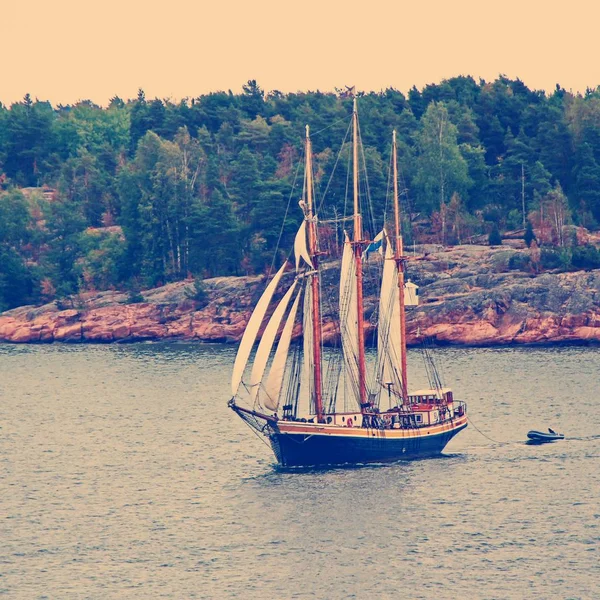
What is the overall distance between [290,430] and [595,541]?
2291cm

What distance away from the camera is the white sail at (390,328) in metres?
99.1

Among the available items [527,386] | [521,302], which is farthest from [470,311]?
[527,386]

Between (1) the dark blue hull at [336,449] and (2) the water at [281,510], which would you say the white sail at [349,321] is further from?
(2) the water at [281,510]

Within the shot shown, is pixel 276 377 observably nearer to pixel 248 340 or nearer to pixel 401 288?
pixel 248 340

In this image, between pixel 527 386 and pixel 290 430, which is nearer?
pixel 290 430

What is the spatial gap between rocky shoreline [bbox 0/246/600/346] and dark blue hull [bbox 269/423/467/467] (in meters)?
61.6

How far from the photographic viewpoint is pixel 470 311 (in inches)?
6107

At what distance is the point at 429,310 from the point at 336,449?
6983cm

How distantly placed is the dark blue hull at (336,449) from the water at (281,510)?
1265 millimetres

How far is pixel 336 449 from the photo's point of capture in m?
89.2

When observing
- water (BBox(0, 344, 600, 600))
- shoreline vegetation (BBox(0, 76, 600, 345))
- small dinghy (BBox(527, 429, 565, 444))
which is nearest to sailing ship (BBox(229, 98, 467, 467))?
water (BBox(0, 344, 600, 600))

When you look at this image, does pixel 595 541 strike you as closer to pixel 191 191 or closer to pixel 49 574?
pixel 49 574

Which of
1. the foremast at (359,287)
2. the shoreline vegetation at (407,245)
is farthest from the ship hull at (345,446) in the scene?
the shoreline vegetation at (407,245)

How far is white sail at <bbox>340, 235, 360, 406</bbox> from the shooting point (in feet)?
317
